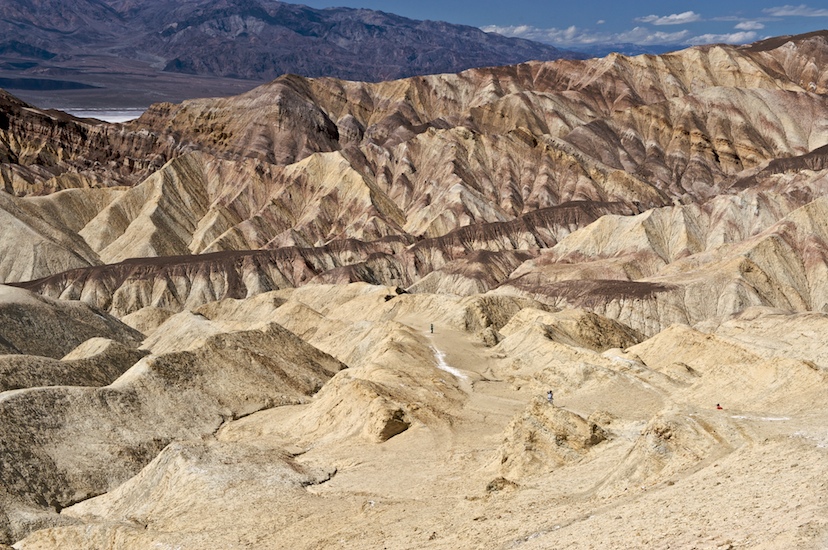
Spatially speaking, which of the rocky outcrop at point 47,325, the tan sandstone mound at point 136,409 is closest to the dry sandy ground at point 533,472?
the tan sandstone mound at point 136,409

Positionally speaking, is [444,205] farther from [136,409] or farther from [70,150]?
[136,409]

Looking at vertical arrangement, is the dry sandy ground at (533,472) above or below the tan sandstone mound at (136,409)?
above

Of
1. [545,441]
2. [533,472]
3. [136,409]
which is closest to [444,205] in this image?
[136,409]

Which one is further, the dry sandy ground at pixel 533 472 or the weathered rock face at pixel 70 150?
the weathered rock face at pixel 70 150

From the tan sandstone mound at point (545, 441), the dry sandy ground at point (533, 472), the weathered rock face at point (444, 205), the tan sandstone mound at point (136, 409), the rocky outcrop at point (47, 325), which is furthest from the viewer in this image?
the weathered rock face at point (444, 205)

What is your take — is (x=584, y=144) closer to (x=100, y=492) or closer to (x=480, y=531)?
(x=100, y=492)

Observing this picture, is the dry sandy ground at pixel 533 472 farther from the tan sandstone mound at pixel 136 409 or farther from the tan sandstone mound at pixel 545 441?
the tan sandstone mound at pixel 136 409

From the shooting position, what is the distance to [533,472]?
33875mm

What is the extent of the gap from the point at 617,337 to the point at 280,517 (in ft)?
150

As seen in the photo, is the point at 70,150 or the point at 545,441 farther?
the point at 70,150

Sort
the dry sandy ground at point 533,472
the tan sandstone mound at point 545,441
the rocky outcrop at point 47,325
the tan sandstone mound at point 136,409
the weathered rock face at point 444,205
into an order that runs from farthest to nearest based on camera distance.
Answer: the weathered rock face at point 444,205 → the rocky outcrop at point 47,325 → the tan sandstone mound at point 136,409 → the tan sandstone mound at point 545,441 → the dry sandy ground at point 533,472

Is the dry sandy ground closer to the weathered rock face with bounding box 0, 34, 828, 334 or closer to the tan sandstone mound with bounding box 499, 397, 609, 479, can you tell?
the tan sandstone mound with bounding box 499, 397, 609, 479

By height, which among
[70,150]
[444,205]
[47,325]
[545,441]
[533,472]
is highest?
[70,150]

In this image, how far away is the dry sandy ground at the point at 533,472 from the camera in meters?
23.7
